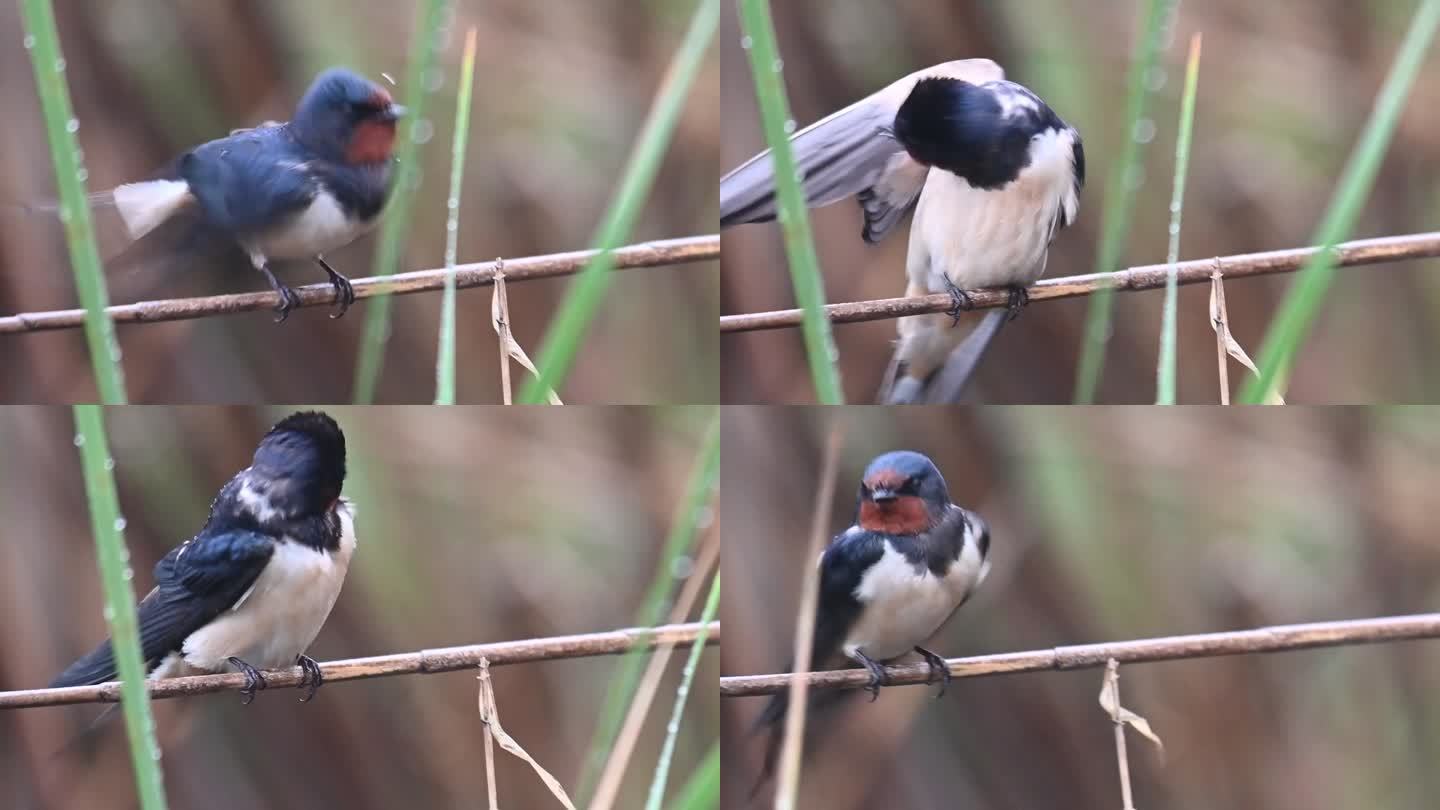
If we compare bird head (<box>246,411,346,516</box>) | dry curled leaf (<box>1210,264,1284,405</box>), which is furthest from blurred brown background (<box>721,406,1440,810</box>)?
bird head (<box>246,411,346,516</box>)

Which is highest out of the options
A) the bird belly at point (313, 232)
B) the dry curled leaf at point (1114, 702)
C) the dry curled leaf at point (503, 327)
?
the bird belly at point (313, 232)

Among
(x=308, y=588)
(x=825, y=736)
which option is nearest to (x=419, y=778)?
(x=308, y=588)

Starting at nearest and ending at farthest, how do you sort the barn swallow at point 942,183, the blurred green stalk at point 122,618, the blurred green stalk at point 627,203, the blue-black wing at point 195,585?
the blurred green stalk at point 122,618 → the blurred green stalk at point 627,203 → the barn swallow at point 942,183 → the blue-black wing at point 195,585

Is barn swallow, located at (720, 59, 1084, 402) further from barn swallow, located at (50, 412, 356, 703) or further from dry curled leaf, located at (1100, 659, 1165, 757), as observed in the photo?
barn swallow, located at (50, 412, 356, 703)

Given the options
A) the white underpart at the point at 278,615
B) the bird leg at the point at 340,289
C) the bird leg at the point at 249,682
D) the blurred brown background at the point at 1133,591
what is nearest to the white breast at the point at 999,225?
the blurred brown background at the point at 1133,591

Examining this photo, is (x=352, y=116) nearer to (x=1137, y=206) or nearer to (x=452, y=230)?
(x=452, y=230)

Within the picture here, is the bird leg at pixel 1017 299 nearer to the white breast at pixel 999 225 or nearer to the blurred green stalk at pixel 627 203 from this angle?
the white breast at pixel 999 225
